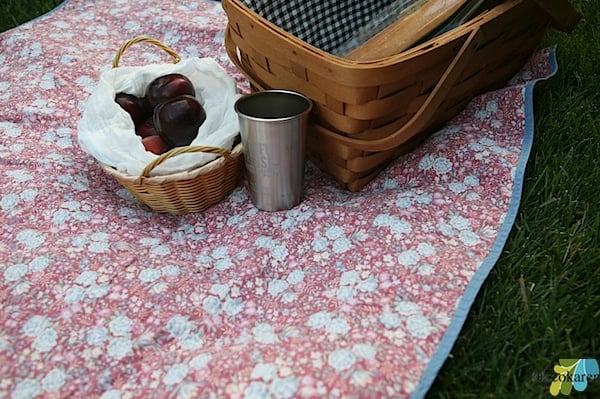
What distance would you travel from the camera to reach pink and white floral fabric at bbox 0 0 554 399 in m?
0.85

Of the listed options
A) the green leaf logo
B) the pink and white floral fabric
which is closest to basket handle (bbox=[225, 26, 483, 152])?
the pink and white floral fabric

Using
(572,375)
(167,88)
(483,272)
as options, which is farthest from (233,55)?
(572,375)

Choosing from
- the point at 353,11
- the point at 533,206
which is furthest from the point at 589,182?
the point at 353,11

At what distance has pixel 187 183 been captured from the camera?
1.11 meters

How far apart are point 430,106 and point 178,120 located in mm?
464

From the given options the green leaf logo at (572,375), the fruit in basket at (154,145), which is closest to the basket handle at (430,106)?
the fruit in basket at (154,145)

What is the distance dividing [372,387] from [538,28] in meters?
0.90

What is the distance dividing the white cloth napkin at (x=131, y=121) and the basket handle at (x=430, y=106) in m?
0.24

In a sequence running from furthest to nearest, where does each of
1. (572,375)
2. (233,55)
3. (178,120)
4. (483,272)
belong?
(233,55) < (178,120) < (483,272) < (572,375)

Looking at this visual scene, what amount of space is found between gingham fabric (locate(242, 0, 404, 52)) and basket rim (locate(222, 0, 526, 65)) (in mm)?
135

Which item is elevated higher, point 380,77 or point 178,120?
point 380,77

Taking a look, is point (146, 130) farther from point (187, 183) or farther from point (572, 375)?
point (572, 375)

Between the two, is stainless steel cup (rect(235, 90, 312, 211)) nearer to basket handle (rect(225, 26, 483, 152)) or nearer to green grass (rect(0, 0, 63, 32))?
basket handle (rect(225, 26, 483, 152))

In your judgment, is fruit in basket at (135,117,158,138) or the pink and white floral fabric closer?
the pink and white floral fabric
